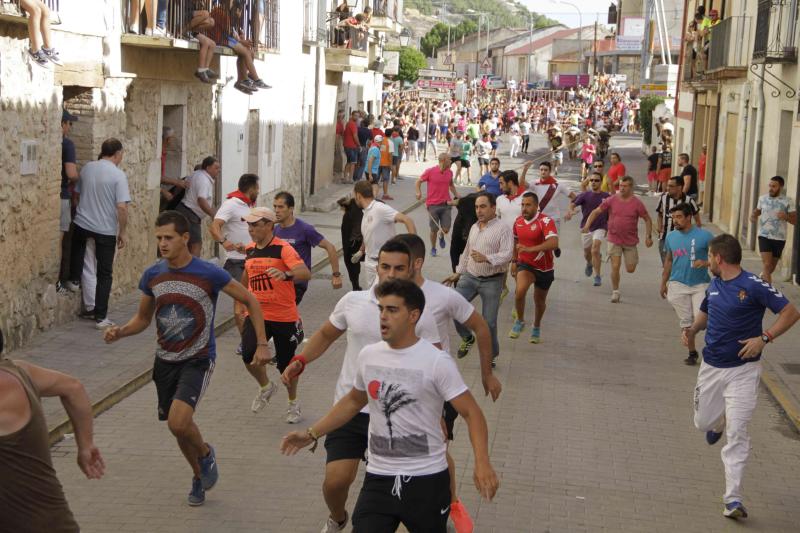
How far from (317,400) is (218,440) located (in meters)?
1.47

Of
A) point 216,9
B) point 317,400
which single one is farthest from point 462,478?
point 216,9

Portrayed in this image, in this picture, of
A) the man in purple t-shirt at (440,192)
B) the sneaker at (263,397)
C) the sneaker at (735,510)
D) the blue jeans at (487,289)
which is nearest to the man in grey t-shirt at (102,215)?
the sneaker at (263,397)

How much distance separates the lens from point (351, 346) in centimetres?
647

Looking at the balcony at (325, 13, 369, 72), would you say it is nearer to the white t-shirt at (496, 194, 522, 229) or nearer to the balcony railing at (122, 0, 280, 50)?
the balcony railing at (122, 0, 280, 50)

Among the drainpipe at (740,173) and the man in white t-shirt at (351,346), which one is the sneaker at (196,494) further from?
the drainpipe at (740,173)

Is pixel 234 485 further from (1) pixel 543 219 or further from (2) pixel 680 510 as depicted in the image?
(1) pixel 543 219

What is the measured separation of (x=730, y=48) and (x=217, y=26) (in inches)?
528

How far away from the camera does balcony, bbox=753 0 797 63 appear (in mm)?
20000

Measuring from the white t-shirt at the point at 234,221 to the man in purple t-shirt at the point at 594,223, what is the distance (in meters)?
6.05

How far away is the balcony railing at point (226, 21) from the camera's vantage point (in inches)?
602

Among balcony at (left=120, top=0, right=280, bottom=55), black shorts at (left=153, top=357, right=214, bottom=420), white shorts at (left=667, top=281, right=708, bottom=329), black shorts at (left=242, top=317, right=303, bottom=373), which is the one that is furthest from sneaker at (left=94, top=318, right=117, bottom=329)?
white shorts at (left=667, top=281, right=708, bottom=329)

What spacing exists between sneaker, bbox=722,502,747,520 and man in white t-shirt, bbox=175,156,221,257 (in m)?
8.39

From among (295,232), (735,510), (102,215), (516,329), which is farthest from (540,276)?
(735,510)

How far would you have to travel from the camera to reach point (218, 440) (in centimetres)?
→ 897
